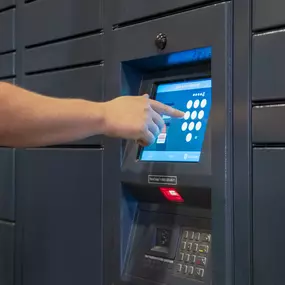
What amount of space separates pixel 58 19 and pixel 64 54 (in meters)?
0.14

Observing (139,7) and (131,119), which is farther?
(139,7)

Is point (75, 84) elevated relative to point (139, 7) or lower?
lower

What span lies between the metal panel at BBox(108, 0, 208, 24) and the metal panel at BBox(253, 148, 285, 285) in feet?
1.61

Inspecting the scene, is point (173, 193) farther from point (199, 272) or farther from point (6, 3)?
point (6, 3)

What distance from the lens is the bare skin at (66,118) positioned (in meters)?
1.27

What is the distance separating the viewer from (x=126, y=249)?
167 cm

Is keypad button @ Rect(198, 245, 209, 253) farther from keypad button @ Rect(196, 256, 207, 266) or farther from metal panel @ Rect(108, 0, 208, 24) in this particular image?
metal panel @ Rect(108, 0, 208, 24)

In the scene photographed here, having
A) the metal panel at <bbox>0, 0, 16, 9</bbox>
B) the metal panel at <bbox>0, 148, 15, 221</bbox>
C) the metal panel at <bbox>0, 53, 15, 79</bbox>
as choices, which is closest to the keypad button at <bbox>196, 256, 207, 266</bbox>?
the metal panel at <bbox>0, 148, 15, 221</bbox>

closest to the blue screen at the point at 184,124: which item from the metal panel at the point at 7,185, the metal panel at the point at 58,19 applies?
the metal panel at the point at 58,19

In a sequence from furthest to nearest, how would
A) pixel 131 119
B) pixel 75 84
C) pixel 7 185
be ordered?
pixel 7 185, pixel 75 84, pixel 131 119

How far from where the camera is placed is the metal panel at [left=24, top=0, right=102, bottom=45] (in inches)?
71.8

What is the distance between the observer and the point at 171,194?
154cm

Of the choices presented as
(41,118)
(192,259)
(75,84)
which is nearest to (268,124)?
(192,259)

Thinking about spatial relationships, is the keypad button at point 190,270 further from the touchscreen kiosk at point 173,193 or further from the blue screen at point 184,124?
the blue screen at point 184,124
